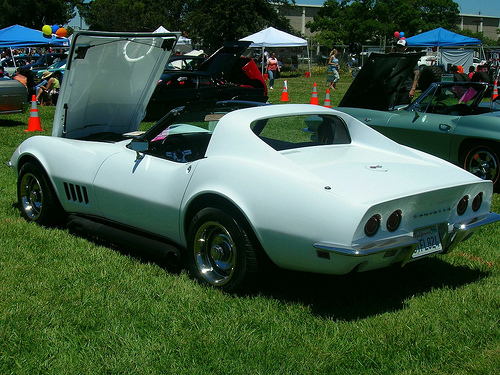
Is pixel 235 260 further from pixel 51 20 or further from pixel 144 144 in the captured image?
pixel 51 20

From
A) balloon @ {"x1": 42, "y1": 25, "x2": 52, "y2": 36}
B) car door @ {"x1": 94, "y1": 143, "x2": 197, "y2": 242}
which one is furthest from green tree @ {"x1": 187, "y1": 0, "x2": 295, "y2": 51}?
car door @ {"x1": 94, "y1": 143, "x2": 197, "y2": 242}

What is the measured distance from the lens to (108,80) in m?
5.93

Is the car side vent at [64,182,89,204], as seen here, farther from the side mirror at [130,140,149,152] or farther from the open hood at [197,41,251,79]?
the open hood at [197,41,251,79]

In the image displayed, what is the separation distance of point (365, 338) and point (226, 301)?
0.98 m

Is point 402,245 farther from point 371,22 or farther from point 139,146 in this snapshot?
point 371,22

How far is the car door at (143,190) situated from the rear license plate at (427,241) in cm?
163

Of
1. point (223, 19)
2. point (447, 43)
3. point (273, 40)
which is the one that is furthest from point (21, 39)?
point (223, 19)

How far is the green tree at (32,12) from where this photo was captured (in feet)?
214

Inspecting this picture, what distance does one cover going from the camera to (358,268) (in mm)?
3555

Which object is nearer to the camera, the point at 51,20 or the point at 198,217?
the point at 198,217

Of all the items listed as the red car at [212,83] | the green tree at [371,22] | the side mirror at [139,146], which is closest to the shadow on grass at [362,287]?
the side mirror at [139,146]

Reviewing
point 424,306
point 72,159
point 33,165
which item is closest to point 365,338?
point 424,306

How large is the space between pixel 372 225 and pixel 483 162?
433cm

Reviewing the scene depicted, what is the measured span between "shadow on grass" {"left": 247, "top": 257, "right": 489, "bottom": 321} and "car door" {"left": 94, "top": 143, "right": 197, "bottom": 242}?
2.93ft
